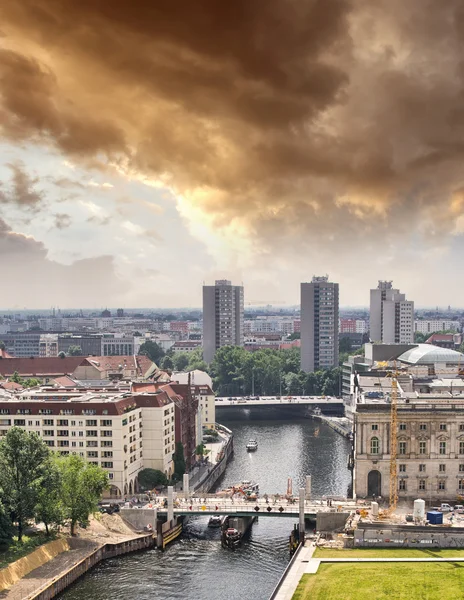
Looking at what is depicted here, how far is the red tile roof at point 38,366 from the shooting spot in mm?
164250

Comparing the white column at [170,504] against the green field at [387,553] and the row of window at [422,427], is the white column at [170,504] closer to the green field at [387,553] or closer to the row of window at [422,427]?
the green field at [387,553]

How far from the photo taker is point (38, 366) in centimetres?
16662

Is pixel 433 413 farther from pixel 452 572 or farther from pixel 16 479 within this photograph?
pixel 16 479

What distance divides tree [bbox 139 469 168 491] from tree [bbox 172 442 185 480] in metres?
5.39

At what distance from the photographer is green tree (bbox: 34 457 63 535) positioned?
79.3 meters

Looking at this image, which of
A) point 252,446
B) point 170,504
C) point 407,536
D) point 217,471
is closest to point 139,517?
point 170,504

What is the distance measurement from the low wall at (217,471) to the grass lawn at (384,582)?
118 ft

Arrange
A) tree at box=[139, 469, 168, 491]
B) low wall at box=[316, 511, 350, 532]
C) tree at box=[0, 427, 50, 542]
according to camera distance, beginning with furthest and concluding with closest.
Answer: tree at box=[139, 469, 168, 491]
low wall at box=[316, 511, 350, 532]
tree at box=[0, 427, 50, 542]

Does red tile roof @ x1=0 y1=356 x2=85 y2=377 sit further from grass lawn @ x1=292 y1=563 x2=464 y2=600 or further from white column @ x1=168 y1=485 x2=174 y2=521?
grass lawn @ x1=292 y1=563 x2=464 y2=600

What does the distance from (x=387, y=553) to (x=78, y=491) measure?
96.0 feet

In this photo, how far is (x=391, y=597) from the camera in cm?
6397

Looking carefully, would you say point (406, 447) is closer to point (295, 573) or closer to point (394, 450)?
point (394, 450)

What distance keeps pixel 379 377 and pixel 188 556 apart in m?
45.6

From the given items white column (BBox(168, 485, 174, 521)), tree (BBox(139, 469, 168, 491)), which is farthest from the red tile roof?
white column (BBox(168, 485, 174, 521))
